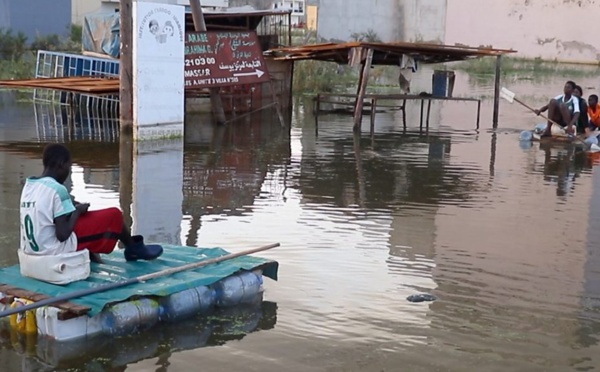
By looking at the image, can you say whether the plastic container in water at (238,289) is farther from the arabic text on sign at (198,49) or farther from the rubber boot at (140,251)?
the arabic text on sign at (198,49)

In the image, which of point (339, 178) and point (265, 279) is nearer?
point (265, 279)

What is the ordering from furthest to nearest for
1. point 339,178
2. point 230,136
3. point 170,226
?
1. point 230,136
2. point 339,178
3. point 170,226

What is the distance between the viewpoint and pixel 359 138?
1770 centimetres

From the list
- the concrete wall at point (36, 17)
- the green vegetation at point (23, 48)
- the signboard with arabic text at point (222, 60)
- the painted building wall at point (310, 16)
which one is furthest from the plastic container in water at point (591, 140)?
the painted building wall at point (310, 16)

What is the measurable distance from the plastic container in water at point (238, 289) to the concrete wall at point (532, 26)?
142 ft

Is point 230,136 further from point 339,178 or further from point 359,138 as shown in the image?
point 339,178

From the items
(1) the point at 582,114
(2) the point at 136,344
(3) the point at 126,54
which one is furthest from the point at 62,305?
(1) the point at 582,114

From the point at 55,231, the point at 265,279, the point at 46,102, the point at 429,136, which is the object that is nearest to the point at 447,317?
the point at 265,279

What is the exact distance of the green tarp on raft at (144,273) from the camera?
6012mm

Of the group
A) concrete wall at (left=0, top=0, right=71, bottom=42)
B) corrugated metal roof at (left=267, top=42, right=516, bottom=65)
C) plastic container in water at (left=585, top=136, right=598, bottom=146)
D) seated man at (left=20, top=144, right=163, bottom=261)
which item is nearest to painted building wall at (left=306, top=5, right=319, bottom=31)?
concrete wall at (left=0, top=0, right=71, bottom=42)

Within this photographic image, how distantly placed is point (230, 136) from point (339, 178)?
207 inches

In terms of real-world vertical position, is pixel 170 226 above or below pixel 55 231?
below

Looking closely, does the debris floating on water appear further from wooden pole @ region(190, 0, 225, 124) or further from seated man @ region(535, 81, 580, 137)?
wooden pole @ region(190, 0, 225, 124)

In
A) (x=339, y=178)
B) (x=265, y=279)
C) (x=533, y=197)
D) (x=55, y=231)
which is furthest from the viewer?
(x=339, y=178)
